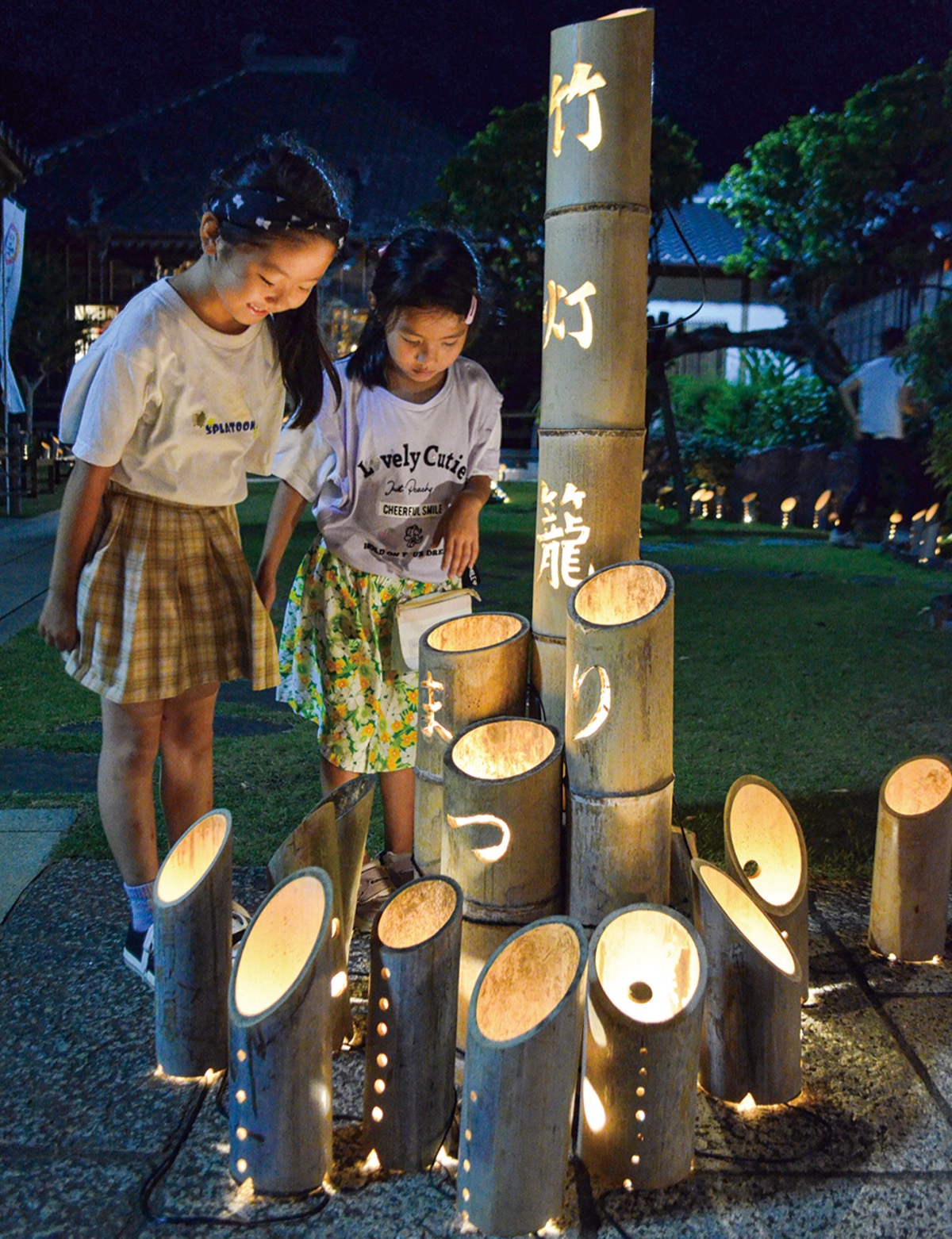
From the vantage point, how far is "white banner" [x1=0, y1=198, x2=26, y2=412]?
41.1 feet

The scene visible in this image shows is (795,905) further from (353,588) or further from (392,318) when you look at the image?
(392,318)

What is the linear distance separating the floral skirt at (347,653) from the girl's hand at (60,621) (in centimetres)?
57

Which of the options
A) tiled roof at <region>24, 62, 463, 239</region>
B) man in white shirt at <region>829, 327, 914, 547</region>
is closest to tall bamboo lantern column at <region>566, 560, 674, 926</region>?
man in white shirt at <region>829, 327, 914, 547</region>

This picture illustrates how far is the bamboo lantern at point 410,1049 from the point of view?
1811 millimetres

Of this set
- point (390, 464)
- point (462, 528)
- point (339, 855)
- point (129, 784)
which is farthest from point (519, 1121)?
point (390, 464)

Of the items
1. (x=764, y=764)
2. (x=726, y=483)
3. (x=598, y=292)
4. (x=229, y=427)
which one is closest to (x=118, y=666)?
(x=229, y=427)

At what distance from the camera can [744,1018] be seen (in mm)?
1987

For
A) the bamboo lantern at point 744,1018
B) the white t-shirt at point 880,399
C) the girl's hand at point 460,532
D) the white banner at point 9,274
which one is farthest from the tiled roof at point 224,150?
the bamboo lantern at point 744,1018

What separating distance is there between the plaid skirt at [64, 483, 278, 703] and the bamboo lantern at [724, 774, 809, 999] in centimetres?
111

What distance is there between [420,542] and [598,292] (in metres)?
0.88

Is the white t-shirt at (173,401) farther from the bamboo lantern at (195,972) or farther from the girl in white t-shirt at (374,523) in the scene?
the bamboo lantern at (195,972)

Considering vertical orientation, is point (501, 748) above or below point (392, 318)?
below

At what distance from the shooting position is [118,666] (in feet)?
7.80

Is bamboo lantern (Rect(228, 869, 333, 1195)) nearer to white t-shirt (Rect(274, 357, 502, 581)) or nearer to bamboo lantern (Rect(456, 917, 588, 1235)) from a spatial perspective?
bamboo lantern (Rect(456, 917, 588, 1235))
